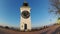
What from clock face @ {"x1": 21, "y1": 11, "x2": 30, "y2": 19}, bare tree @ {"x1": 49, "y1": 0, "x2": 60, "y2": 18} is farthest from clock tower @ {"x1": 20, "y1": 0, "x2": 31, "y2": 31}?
bare tree @ {"x1": 49, "y1": 0, "x2": 60, "y2": 18}

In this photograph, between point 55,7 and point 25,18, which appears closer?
point 25,18

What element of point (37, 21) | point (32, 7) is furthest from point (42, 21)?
point (32, 7)

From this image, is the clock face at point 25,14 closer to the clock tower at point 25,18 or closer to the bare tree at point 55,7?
the clock tower at point 25,18

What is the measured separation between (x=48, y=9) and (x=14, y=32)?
99 centimetres

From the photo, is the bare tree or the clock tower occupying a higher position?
the bare tree

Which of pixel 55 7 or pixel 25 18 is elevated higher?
pixel 55 7

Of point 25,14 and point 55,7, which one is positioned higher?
point 55,7

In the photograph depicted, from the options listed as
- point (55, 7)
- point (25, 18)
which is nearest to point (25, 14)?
point (25, 18)

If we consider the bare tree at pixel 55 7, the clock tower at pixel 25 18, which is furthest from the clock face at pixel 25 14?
the bare tree at pixel 55 7

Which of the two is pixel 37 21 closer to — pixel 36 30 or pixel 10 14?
pixel 36 30

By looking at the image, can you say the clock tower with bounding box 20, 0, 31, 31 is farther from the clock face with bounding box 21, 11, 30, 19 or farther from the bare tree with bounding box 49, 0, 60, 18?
the bare tree with bounding box 49, 0, 60, 18

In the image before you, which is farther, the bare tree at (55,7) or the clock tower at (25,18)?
the bare tree at (55,7)

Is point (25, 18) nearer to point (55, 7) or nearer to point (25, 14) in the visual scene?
point (25, 14)

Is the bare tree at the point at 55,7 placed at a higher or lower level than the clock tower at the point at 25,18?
higher
